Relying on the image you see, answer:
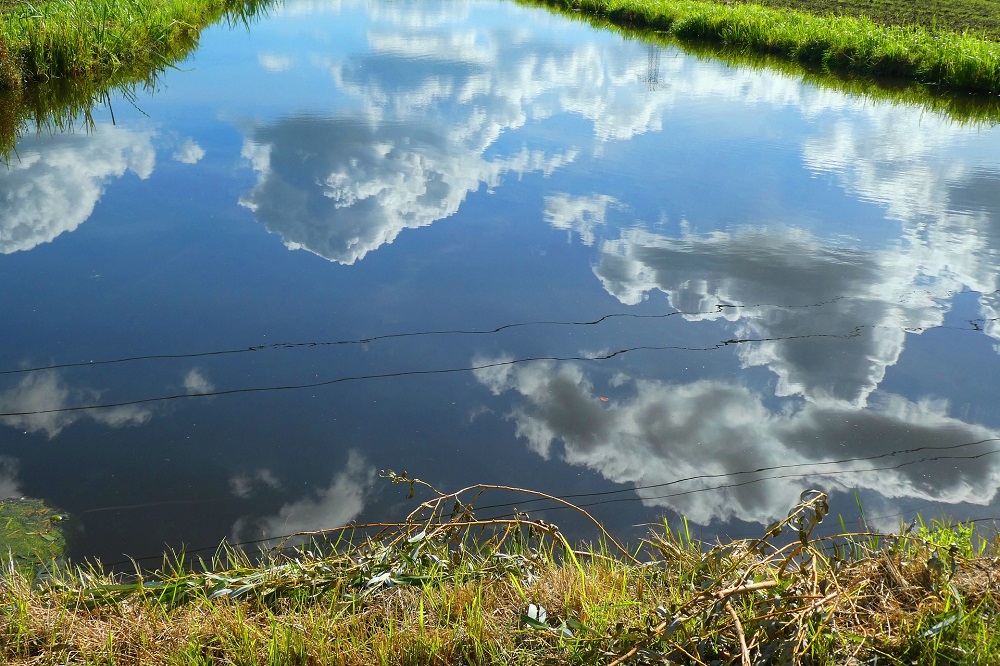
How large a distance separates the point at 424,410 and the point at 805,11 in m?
12.9

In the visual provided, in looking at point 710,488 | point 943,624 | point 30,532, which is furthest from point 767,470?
point 30,532

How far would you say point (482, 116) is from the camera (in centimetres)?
703

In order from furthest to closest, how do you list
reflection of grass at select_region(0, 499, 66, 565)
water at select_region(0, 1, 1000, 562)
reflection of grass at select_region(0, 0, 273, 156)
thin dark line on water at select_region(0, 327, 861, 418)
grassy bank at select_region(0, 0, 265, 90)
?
1. grassy bank at select_region(0, 0, 265, 90)
2. reflection of grass at select_region(0, 0, 273, 156)
3. thin dark line on water at select_region(0, 327, 861, 418)
4. water at select_region(0, 1, 1000, 562)
5. reflection of grass at select_region(0, 499, 66, 565)

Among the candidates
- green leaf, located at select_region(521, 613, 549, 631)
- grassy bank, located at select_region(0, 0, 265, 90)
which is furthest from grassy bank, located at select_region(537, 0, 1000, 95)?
green leaf, located at select_region(521, 613, 549, 631)

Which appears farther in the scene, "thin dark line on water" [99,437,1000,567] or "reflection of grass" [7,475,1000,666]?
"thin dark line on water" [99,437,1000,567]

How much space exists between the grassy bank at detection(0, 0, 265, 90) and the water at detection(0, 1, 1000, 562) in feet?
2.98

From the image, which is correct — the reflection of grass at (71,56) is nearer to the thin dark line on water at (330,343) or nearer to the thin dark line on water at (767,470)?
the thin dark line on water at (330,343)

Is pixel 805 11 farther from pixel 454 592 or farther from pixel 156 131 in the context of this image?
pixel 454 592

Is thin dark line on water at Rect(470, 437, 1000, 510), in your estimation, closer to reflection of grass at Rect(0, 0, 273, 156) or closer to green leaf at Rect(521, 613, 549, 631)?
green leaf at Rect(521, 613, 549, 631)

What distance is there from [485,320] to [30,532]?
182 centimetres

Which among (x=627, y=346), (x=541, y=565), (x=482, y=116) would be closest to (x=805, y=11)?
(x=482, y=116)

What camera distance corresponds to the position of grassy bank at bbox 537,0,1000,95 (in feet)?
29.9

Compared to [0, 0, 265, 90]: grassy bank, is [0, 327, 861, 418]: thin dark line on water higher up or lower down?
lower down

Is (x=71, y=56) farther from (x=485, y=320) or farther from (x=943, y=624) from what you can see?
(x=943, y=624)
